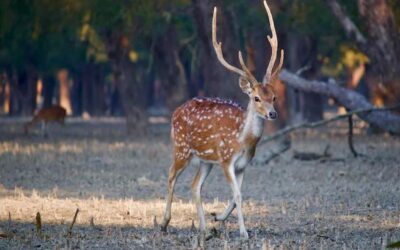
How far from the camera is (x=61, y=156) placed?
2409 cm

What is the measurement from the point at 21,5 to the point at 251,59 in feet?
22.4

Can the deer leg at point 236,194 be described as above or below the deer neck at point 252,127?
below

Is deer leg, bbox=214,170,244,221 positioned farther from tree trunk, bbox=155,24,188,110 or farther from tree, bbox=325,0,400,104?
tree trunk, bbox=155,24,188,110

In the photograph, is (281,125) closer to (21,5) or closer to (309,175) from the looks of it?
(21,5)

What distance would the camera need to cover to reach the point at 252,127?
38.8 ft

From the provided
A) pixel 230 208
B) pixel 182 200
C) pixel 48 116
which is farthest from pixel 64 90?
pixel 230 208

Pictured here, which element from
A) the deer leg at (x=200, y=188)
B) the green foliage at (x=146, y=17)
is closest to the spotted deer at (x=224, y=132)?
the deer leg at (x=200, y=188)

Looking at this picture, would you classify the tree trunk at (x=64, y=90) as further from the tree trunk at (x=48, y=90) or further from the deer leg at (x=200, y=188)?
the deer leg at (x=200, y=188)

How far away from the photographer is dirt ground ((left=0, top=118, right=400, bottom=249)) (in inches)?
437

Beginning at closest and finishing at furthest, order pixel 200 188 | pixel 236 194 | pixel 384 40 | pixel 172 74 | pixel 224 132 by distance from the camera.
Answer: pixel 236 194, pixel 224 132, pixel 200 188, pixel 384 40, pixel 172 74

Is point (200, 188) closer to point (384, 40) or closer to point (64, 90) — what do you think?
point (384, 40)

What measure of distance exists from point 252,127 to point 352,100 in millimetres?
9954

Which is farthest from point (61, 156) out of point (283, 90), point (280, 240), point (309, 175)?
point (280, 240)

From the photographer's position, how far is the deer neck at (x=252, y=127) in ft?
38.8
